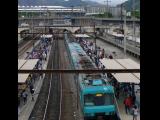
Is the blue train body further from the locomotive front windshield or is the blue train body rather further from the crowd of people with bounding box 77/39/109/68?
the crowd of people with bounding box 77/39/109/68

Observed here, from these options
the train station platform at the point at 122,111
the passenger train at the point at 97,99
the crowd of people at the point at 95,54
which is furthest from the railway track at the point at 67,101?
the crowd of people at the point at 95,54

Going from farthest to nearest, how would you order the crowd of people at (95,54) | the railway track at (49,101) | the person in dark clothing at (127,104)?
the crowd of people at (95,54) → the railway track at (49,101) → the person in dark clothing at (127,104)

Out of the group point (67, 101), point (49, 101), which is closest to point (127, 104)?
point (67, 101)

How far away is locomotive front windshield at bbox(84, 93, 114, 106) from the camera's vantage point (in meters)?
10.8

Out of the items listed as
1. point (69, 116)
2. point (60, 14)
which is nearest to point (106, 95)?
point (69, 116)

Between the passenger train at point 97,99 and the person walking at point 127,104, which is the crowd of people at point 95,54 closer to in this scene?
the person walking at point 127,104

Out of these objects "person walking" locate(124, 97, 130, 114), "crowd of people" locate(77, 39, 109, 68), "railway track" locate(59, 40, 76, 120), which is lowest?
"railway track" locate(59, 40, 76, 120)

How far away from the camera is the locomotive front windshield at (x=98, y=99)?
1080cm

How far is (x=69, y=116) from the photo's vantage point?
12195mm

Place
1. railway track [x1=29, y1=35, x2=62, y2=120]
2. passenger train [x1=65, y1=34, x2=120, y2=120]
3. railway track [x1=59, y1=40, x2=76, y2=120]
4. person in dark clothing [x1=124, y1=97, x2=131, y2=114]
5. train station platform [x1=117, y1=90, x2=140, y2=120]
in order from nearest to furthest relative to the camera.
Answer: passenger train [x1=65, y1=34, x2=120, y2=120]
person in dark clothing [x1=124, y1=97, x2=131, y2=114]
train station platform [x1=117, y1=90, x2=140, y2=120]
railway track [x1=29, y1=35, x2=62, y2=120]
railway track [x1=59, y1=40, x2=76, y2=120]

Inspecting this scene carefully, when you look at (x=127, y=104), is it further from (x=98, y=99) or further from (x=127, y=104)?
(x=98, y=99)

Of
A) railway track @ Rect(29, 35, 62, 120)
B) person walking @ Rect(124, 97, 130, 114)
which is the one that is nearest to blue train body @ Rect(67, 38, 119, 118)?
person walking @ Rect(124, 97, 130, 114)
